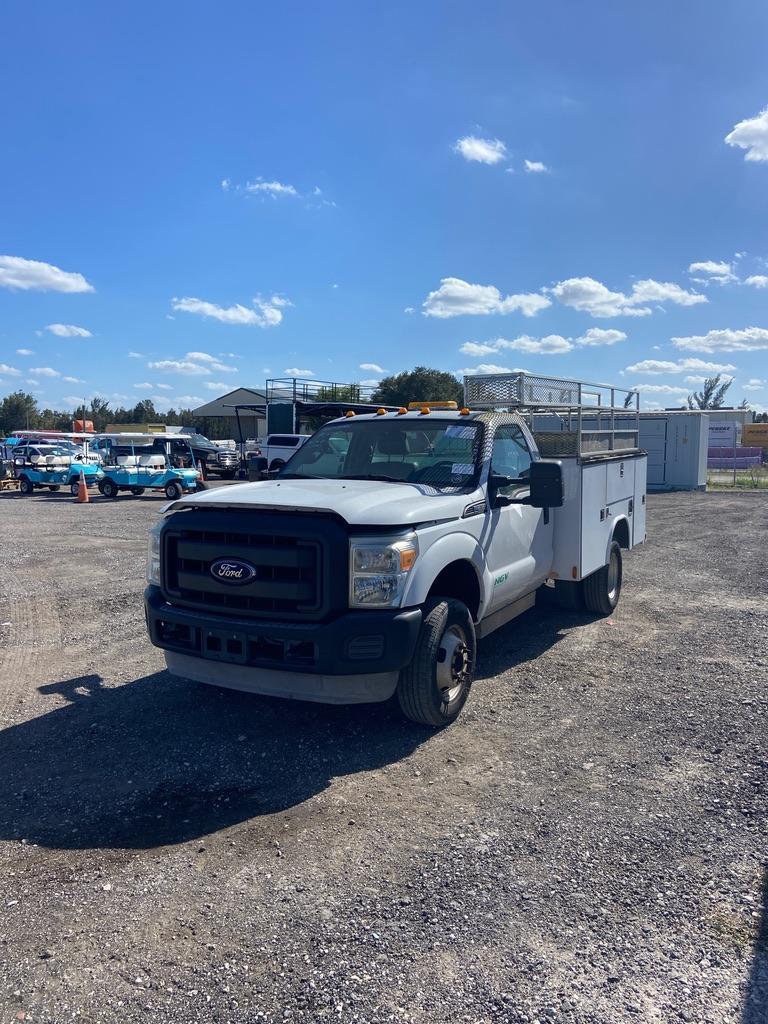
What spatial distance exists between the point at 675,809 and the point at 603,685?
6.53ft

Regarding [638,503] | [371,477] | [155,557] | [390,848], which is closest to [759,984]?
[390,848]

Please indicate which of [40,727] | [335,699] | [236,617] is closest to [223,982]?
[335,699]

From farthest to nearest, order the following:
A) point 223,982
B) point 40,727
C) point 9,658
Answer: point 9,658 < point 40,727 < point 223,982

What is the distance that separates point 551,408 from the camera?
309 inches

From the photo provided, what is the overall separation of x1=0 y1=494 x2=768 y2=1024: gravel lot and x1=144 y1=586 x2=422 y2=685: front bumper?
628 millimetres

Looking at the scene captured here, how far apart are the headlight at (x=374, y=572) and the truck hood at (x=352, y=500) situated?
14 cm

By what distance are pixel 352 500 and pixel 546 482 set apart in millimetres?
1538

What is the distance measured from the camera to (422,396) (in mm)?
56062

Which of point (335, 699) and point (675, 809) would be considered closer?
point (675, 809)

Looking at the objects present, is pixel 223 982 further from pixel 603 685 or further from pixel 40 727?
pixel 603 685

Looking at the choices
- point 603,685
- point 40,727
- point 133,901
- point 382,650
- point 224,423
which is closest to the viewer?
point 133,901

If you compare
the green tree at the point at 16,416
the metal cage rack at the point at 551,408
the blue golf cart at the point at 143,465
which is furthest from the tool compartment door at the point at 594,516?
the green tree at the point at 16,416

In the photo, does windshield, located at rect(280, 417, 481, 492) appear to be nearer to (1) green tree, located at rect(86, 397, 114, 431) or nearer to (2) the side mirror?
(2) the side mirror

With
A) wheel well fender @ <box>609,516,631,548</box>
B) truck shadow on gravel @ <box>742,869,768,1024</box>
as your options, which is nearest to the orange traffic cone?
wheel well fender @ <box>609,516,631,548</box>
